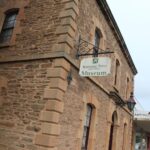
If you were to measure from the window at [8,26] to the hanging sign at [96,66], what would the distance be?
3.30 metres

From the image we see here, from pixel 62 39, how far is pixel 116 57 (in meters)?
6.22

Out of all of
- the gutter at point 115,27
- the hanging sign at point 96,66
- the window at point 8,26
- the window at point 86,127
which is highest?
the gutter at point 115,27

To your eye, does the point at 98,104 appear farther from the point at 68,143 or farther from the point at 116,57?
the point at 116,57

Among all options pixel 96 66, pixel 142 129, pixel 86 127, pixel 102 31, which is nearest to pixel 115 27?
pixel 102 31

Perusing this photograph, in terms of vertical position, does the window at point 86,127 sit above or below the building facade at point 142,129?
below

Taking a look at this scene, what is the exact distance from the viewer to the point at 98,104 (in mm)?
10547

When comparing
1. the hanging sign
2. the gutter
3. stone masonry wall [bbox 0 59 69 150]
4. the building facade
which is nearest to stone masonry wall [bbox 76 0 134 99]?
the gutter

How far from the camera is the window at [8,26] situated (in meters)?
9.62

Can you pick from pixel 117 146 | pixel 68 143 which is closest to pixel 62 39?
pixel 68 143

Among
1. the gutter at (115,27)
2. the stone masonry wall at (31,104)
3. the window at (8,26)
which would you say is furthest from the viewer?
the gutter at (115,27)

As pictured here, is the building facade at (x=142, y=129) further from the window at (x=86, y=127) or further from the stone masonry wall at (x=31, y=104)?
the stone masonry wall at (x=31, y=104)

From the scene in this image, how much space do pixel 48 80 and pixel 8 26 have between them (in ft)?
10.9

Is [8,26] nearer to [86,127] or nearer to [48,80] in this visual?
[48,80]

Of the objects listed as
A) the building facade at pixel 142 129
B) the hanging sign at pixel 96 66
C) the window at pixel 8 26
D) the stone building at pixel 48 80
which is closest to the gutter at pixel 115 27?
the stone building at pixel 48 80
